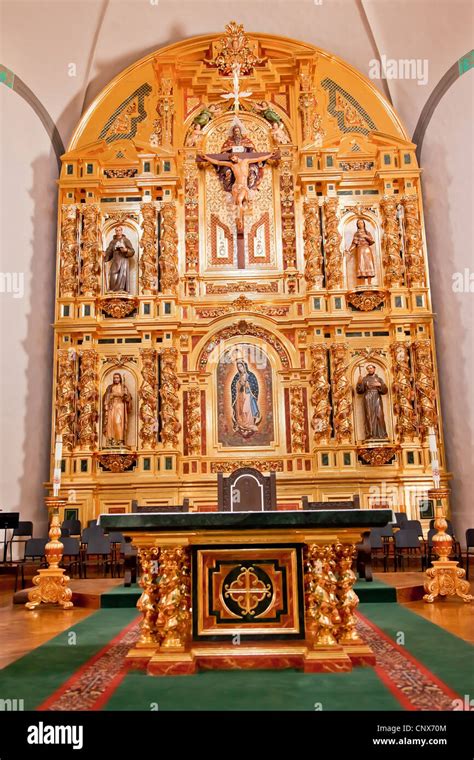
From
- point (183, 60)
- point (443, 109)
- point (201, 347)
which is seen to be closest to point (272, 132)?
point (183, 60)

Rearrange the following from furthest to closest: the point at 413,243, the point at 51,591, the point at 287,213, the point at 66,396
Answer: the point at 287,213
the point at 413,243
the point at 66,396
the point at 51,591

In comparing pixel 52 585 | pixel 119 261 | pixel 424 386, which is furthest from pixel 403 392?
pixel 52 585

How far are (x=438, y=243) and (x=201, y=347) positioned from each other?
5226 mm

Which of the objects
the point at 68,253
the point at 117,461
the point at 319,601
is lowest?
the point at 319,601

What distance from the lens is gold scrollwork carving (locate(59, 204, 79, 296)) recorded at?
13094 millimetres

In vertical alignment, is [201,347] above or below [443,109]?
below

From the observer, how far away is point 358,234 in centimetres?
1344

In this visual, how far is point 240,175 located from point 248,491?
726 centimetres

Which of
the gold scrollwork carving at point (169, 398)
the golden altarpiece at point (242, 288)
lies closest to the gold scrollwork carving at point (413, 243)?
the golden altarpiece at point (242, 288)

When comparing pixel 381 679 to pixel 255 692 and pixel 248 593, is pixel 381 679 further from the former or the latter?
pixel 248 593

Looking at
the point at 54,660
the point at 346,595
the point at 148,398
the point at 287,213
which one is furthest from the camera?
the point at 287,213

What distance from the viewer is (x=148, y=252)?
13344 mm
